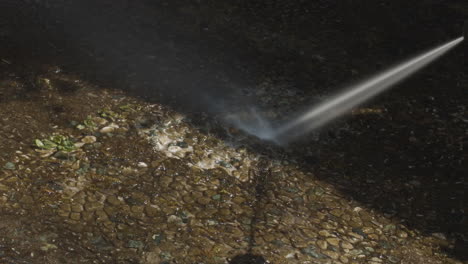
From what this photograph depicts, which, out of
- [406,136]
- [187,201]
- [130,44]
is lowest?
[187,201]

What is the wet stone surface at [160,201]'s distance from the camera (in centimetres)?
496

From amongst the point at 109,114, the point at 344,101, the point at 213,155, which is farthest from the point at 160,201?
the point at 344,101

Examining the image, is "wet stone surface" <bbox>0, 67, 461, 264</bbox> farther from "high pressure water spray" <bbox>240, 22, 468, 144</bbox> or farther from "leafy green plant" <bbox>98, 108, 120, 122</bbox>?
"high pressure water spray" <bbox>240, 22, 468, 144</bbox>

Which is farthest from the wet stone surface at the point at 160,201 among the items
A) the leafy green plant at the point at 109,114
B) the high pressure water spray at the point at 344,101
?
the high pressure water spray at the point at 344,101

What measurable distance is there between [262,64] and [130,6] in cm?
265

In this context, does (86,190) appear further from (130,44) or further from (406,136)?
(406,136)

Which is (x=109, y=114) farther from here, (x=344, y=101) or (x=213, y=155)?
(x=344, y=101)

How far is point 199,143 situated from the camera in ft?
21.3

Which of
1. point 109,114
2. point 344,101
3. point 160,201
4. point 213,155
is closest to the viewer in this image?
point 160,201

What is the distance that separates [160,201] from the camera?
5.54 m

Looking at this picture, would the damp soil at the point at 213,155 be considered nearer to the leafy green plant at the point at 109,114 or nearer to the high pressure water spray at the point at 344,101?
the leafy green plant at the point at 109,114

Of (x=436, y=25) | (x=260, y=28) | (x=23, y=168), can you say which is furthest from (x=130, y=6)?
(x=436, y=25)

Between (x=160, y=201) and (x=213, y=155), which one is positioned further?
(x=213, y=155)

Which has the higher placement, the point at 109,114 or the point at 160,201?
the point at 109,114
